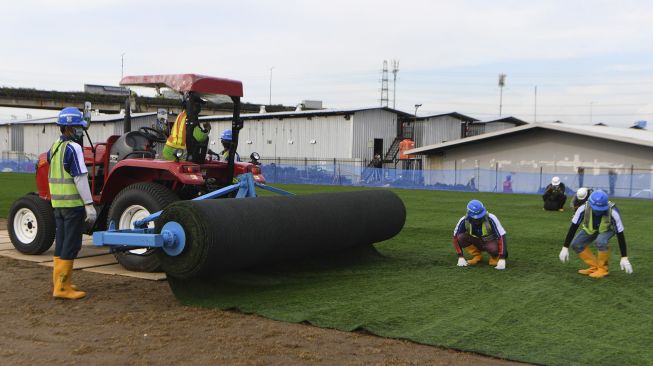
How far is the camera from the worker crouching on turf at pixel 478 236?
8.02 metres

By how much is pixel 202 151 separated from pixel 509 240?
5.71 meters

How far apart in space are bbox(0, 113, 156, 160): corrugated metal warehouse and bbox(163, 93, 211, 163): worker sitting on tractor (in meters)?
41.3

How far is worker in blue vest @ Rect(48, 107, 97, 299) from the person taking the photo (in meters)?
6.36

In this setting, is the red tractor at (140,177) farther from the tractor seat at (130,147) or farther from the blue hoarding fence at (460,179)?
the blue hoarding fence at (460,179)

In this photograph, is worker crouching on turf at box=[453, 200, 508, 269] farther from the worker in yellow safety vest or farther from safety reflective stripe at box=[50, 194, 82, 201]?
safety reflective stripe at box=[50, 194, 82, 201]

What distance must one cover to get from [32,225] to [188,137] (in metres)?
2.82

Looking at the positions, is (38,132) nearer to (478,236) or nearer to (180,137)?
(180,137)

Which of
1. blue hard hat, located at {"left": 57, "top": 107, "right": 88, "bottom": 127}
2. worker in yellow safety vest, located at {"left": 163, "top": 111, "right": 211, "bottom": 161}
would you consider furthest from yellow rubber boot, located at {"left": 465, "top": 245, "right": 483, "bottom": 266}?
blue hard hat, located at {"left": 57, "top": 107, "right": 88, "bottom": 127}

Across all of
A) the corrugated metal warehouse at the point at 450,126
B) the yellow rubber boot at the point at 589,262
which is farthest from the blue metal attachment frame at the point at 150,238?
the corrugated metal warehouse at the point at 450,126

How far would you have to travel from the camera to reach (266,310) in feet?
19.4

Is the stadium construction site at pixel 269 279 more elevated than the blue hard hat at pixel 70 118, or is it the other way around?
the blue hard hat at pixel 70 118

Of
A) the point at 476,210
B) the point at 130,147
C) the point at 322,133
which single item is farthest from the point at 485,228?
the point at 322,133

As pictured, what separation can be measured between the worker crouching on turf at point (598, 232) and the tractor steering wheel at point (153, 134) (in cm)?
541

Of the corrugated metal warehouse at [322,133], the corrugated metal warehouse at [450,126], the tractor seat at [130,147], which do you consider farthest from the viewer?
the corrugated metal warehouse at [450,126]
